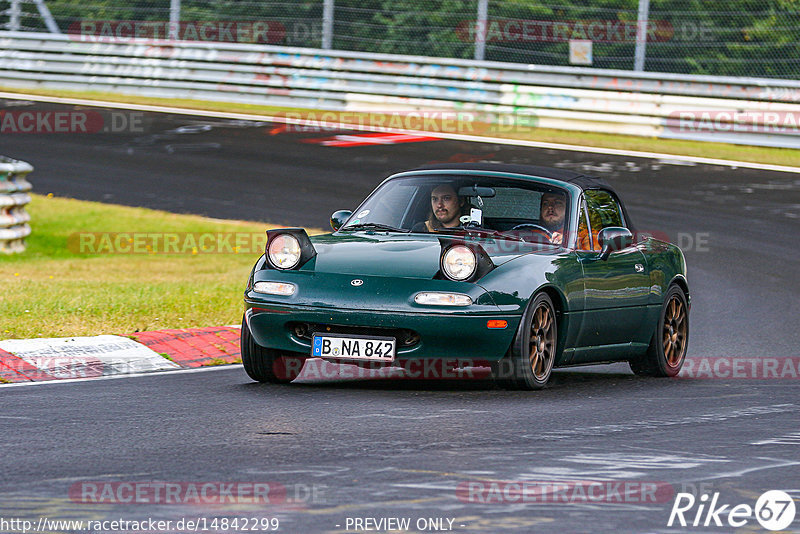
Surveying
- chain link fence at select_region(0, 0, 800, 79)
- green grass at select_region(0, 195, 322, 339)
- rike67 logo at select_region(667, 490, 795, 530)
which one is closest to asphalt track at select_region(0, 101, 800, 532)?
rike67 logo at select_region(667, 490, 795, 530)

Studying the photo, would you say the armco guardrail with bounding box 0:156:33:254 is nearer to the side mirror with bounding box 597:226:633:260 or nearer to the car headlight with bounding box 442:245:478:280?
the side mirror with bounding box 597:226:633:260

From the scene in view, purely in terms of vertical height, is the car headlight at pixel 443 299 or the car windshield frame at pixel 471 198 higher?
the car windshield frame at pixel 471 198

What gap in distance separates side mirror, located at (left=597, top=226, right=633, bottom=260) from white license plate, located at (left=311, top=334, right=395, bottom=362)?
1.83 meters

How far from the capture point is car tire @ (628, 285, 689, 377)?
9391 mm

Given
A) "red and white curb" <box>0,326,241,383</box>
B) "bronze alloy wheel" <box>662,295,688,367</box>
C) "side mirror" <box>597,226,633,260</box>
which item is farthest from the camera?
"bronze alloy wheel" <box>662,295,688,367</box>

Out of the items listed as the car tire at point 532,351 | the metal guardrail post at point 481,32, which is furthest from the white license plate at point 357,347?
the metal guardrail post at point 481,32

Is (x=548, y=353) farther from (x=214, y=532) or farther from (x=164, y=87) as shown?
(x=164, y=87)

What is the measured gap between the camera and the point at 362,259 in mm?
7891

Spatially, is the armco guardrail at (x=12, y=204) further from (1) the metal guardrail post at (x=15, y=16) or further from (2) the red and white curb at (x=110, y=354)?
(1) the metal guardrail post at (x=15, y=16)

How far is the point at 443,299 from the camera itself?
24.9 ft

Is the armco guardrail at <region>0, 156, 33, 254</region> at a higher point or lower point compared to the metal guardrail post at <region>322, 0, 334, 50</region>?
lower

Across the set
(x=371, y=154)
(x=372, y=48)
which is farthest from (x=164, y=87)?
(x=371, y=154)

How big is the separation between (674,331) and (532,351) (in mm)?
2087

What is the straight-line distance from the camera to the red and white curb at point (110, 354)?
852 centimetres
